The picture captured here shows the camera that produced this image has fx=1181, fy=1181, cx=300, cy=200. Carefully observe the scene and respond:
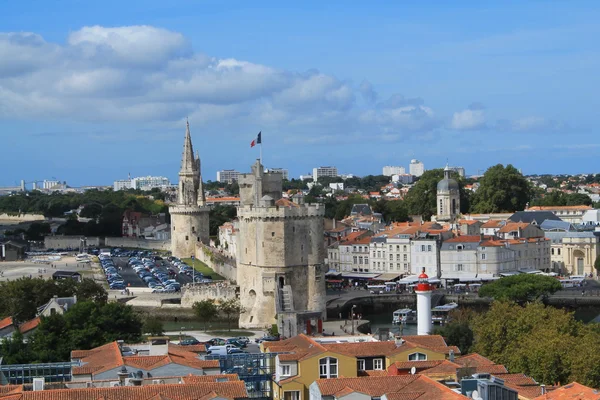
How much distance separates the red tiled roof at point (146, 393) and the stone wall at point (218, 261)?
1841 inches

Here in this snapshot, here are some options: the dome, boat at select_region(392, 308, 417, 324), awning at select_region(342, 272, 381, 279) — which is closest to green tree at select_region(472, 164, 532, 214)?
the dome

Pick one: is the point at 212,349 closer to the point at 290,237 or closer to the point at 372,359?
the point at 372,359

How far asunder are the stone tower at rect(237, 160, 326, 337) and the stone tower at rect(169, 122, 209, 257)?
41929 mm

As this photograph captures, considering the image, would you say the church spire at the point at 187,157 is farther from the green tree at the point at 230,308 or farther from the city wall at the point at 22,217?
the city wall at the point at 22,217

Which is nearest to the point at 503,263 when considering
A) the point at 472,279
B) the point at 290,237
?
the point at 472,279

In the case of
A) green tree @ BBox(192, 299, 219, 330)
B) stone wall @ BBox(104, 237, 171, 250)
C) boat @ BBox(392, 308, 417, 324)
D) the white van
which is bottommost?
boat @ BBox(392, 308, 417, 324)

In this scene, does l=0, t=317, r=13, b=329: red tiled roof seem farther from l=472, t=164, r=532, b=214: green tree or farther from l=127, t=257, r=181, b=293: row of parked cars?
l=472, t=164, r=532, b=214: green tree

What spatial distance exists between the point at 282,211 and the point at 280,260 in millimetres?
2446

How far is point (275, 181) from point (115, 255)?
175 ft

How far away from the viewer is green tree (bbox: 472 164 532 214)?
11888 centimetres

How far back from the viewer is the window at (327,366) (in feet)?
106

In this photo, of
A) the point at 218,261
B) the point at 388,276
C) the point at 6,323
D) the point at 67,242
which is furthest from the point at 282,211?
the point at 67,242

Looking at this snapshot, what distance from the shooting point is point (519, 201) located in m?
120

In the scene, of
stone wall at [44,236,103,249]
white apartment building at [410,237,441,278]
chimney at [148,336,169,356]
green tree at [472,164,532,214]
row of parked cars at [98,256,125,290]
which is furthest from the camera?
stone wall at [44,236,103,249]
